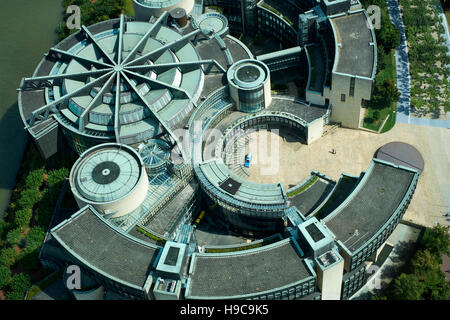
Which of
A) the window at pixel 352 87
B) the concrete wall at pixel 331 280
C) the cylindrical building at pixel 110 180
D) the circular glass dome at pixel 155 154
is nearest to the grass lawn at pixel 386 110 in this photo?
the window at pixel 352 87

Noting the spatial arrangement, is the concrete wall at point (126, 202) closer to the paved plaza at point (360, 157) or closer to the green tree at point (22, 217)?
the green tree at point (22, 217)

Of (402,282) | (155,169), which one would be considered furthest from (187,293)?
(402,282)

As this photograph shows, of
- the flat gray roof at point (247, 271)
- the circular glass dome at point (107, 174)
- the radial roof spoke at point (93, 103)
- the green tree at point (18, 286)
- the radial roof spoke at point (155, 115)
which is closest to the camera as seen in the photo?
the flat gray roof at point (247, 271)

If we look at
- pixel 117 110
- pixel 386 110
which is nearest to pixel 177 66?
pixel 117 110

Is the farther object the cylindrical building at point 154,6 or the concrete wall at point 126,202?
the cylindrical building at point 154,6

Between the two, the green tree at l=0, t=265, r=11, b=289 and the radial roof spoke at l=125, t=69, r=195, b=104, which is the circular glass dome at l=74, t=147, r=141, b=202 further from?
the green tree at l=0, t=265, r=11, b=289

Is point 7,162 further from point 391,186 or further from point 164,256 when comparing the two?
point 391,186
